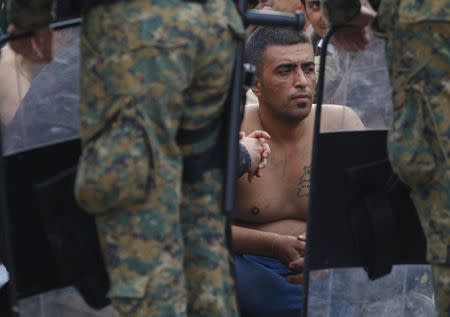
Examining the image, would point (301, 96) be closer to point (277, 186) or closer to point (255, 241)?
point (277, 186)

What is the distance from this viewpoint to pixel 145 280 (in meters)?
3.40

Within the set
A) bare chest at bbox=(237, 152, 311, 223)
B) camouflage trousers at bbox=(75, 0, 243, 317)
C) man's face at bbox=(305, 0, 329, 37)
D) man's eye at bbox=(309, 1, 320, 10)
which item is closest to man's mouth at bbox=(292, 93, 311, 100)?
bare chest at bbox=(237, 152, 311, 223)

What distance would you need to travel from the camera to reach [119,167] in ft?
11.0

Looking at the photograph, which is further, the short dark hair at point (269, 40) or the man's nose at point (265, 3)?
the man's nose at point (265, 3)

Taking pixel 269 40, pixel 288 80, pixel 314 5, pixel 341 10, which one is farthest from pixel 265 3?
pixel 341 10

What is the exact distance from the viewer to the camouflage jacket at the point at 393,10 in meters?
3.50

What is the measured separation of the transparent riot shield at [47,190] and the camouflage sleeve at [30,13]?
0.12m

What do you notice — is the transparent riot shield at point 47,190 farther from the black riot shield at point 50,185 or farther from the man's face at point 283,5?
the man's face at point 283,5

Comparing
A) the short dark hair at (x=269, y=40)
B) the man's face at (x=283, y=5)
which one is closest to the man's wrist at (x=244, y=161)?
the short dark hair at (x=269, y=40)

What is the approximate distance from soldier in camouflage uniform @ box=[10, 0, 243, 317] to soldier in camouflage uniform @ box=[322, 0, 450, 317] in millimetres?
471

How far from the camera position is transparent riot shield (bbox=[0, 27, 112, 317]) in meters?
3.64

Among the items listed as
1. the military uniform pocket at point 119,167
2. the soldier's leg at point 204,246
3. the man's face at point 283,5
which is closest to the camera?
the military uniform pocket at point 119,167

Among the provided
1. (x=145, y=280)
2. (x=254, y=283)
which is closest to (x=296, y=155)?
(x=254, y=283)

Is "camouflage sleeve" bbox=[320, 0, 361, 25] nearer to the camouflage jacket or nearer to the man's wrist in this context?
the camouflage jacket
